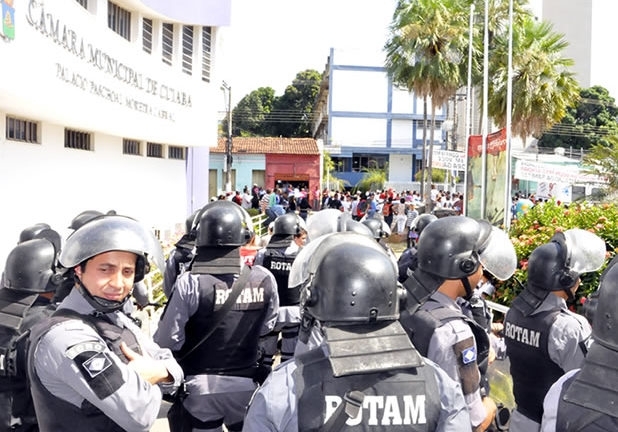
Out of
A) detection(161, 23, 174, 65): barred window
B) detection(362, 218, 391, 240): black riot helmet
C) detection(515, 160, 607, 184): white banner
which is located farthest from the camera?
detection(161, 23, 174, 65): barred window

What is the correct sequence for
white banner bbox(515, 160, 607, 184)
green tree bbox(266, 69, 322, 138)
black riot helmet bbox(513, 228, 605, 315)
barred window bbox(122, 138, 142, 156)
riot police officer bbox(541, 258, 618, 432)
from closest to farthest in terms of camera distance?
riot police officer bbox(541, 258, 618, 432) → black riot helmet bbox(513, 228, 605, 315) → white banner bbox(515, 160, 607, 184) → barred window bbox(122, 138, 142, 156) → green tree bbox(266, 69, 322, 138)

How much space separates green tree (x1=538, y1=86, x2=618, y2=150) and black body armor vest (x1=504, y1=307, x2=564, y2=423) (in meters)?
52.0

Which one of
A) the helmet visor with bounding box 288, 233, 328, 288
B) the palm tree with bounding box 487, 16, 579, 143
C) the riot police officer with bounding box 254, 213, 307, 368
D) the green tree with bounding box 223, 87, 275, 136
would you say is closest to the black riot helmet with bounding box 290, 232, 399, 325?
the helmet visor with bounding box 288, 233, 328, 288

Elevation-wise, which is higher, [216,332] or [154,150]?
[154,150]

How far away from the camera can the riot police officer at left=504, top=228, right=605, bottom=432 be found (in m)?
3.47

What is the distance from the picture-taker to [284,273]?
6.06m

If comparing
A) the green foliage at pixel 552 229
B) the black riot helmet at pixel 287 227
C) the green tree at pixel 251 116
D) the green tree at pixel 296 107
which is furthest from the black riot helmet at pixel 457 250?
the green tree at pixel 296 107

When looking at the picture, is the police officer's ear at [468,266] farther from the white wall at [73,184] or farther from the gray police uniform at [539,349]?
the white wall at [73,184]

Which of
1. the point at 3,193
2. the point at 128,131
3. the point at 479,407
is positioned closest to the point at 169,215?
the point at 128,131

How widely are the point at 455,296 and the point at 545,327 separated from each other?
54 centimetres

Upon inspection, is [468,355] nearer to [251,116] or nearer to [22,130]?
[22,130]

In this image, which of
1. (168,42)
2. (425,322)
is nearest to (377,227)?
(425,322)

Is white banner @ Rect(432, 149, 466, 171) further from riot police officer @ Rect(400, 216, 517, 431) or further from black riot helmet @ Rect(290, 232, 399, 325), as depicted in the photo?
black riot helmet @ Rect(290, 232, 399, 325)

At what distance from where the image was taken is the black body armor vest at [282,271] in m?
5.90
